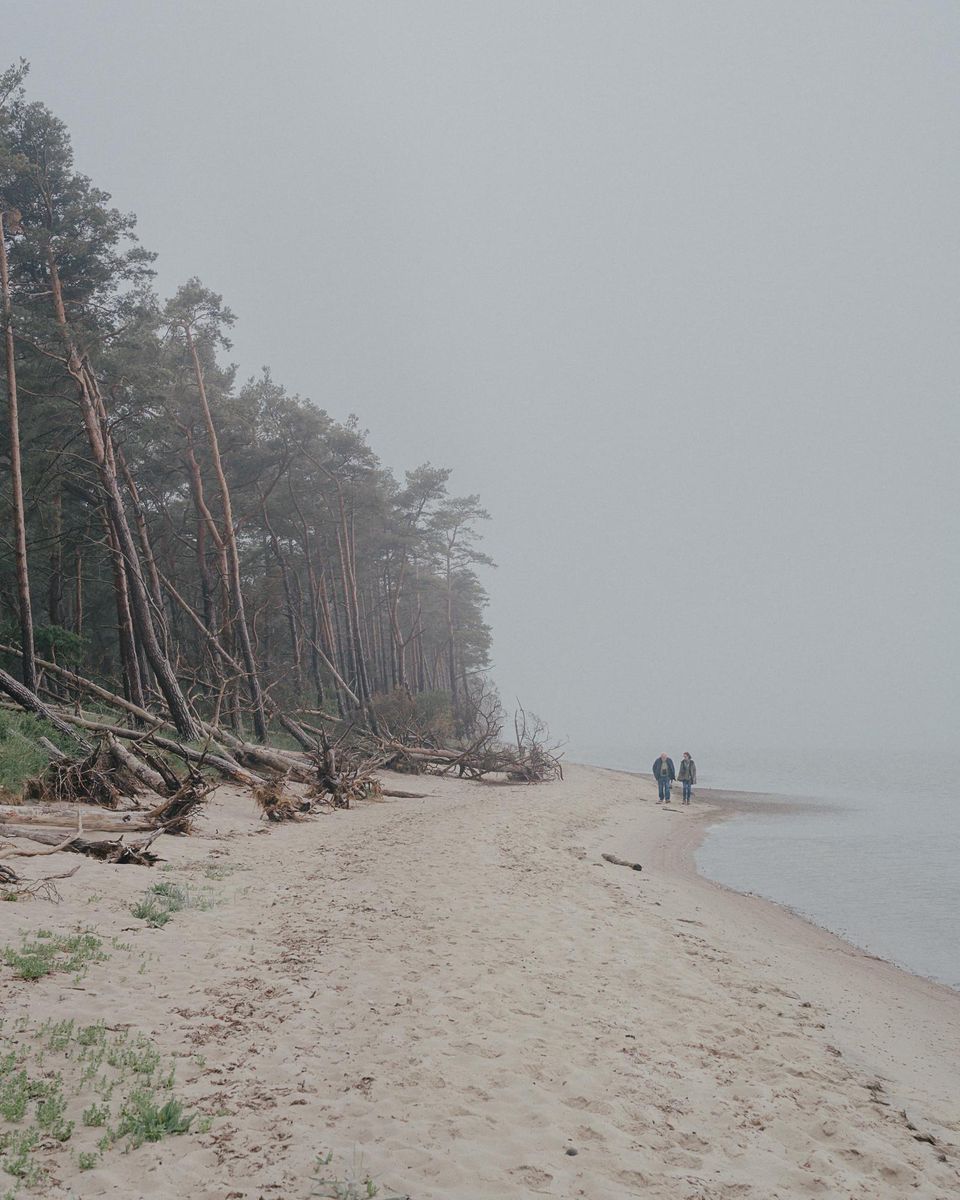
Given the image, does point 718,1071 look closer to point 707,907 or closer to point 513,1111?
point 513,1111

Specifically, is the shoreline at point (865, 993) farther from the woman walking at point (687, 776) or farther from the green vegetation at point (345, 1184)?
the woman walking at point (687, 776)

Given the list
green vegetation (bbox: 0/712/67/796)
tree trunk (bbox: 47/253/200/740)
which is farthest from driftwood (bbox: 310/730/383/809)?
green vegetation (bbox: 0/712/67/796)

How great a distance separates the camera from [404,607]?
55.2m

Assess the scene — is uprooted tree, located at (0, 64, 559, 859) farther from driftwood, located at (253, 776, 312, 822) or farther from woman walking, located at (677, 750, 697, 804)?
woman walking, located at (677, 750, 697, 804)

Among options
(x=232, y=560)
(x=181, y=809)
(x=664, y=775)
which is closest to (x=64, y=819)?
(x=181, y=809)

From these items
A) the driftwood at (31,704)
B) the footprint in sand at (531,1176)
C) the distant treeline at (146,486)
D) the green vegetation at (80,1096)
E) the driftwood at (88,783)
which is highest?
the distant treeline at (146,486)

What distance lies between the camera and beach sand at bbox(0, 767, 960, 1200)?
12.2 feet

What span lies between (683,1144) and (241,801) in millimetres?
12575

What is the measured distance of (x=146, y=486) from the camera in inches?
994

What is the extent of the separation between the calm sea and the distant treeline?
39.0 ft

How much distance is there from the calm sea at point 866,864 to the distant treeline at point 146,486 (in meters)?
11.9

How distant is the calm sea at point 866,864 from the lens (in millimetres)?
10375

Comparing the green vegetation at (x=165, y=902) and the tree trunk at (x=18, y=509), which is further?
the tree trunk at (x=18, y=509)

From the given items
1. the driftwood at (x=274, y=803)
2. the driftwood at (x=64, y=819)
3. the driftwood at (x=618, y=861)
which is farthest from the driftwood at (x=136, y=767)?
the driftwood at (x=618, y=861)
